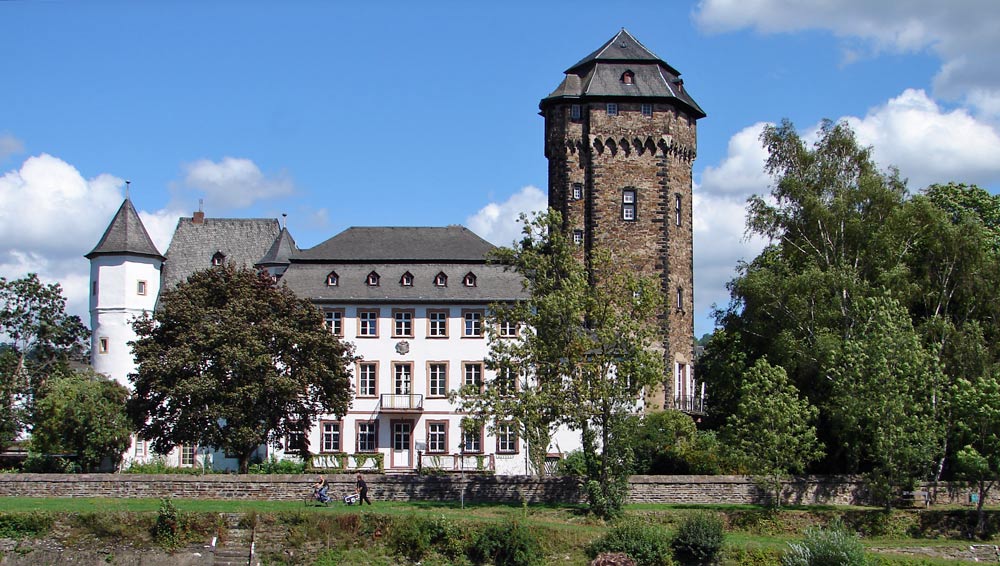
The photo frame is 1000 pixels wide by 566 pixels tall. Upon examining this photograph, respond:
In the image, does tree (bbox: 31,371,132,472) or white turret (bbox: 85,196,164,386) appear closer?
tree (bbox: 31,371,132,472)

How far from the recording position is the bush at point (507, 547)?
111ft

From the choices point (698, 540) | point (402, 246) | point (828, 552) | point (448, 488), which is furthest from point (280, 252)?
point (828, 552)

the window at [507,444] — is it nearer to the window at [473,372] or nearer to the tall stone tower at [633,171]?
the window at [473,372]

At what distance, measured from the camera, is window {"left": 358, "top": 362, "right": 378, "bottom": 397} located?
185 ft

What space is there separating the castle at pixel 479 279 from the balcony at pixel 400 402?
6 centimetres

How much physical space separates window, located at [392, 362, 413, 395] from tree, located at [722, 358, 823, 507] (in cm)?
2034

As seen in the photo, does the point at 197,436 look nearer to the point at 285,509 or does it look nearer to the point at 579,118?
the point at 285,509

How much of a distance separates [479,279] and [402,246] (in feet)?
14.9

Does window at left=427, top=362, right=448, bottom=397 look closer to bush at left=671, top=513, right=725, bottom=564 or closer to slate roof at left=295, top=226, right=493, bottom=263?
slate roof at left=295, top=226, right=493, bottom=263

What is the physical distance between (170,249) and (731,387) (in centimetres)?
3196

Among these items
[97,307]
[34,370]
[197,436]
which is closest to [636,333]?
[197,436]

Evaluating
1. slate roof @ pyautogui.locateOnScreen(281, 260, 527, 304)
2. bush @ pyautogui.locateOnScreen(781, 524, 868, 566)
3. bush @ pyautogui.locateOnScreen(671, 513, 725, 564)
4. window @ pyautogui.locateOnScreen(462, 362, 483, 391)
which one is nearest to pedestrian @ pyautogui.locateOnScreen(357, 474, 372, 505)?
bush @ pyautogui.locateOnScreen(671, 513, 725, 564)

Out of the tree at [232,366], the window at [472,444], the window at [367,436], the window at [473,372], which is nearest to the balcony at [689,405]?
the window at [472,444]

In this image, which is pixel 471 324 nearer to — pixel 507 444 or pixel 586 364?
pixel 507 444
